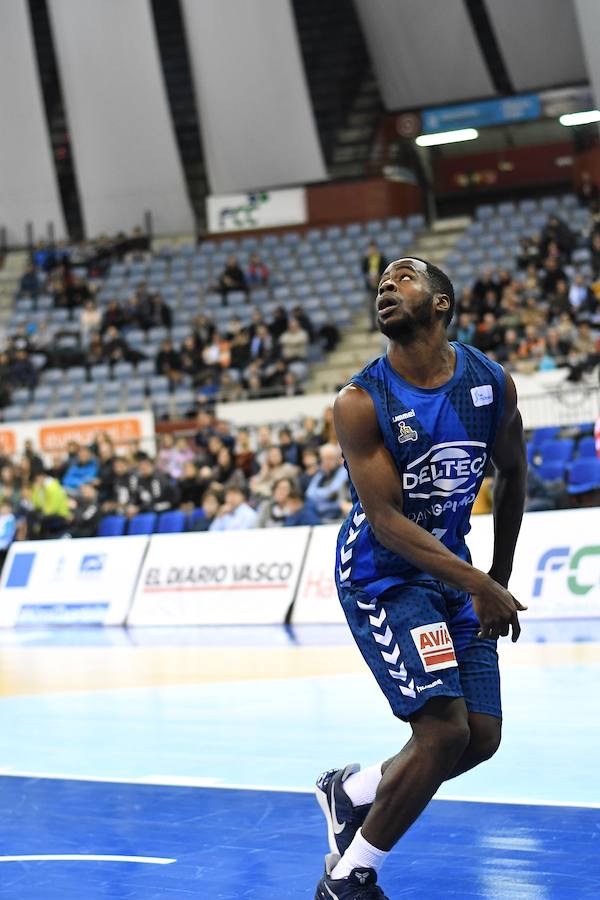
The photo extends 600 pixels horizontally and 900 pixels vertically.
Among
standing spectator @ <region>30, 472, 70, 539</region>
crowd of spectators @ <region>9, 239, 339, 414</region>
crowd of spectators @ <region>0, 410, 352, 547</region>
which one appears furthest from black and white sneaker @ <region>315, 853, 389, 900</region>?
crowd of spectators @ <region>9, 239, 339, 414</region>

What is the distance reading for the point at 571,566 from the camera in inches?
502

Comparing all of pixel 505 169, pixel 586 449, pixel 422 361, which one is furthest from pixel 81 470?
pixel 505 169

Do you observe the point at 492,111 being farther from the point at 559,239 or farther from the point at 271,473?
the point at 271,473

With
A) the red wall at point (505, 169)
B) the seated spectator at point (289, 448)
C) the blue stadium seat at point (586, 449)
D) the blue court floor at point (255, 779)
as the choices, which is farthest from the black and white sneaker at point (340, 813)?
the red wall at point (505, 169)

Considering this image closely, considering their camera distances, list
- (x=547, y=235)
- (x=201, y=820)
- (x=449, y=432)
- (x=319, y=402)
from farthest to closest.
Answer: (x=547, y=235), (x=319, y=402), (x=201, y=820), (x=449, y=432)

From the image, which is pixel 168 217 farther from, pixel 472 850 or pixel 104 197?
pixel 472 850

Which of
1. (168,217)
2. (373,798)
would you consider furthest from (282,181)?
(373,798)

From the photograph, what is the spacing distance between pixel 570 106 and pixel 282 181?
677 cm

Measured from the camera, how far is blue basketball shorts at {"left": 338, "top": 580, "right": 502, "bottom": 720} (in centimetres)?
396

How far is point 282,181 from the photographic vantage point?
3047cm

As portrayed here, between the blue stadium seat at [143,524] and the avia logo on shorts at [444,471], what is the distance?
14.1m

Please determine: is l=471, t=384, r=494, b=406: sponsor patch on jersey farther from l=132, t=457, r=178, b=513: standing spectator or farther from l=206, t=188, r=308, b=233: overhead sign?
l=206, t=188, r=308, b=233: overhead sign

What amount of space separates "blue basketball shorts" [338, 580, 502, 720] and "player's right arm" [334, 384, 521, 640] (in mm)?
148

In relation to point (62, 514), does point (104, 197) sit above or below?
above
